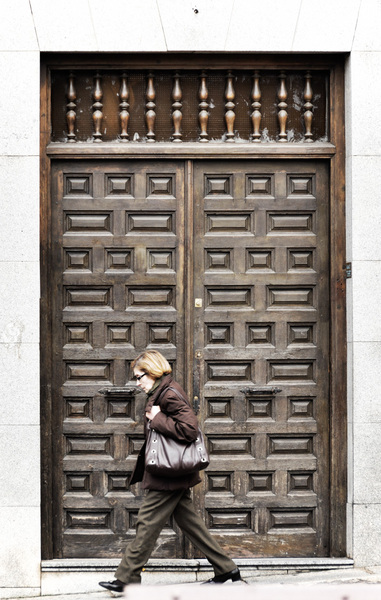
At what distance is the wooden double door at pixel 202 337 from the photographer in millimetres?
7215

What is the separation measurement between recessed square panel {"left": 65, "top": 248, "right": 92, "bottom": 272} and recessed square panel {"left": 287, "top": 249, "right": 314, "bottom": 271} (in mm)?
1914

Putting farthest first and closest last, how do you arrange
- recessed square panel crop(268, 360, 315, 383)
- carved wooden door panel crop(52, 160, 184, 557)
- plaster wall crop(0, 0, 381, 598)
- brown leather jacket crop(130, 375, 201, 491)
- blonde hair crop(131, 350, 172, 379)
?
recessed square panel crop(268, 360, 315, 383) → carved wooden door panel crop(52, 160, 184, 557) → plaster wall crop(0, 0, 381, 598) → blonde hair crop(131, 350, 172, 379) → brown leather jacket crop(130, 375, 201, 491)

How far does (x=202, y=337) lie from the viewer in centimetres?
727

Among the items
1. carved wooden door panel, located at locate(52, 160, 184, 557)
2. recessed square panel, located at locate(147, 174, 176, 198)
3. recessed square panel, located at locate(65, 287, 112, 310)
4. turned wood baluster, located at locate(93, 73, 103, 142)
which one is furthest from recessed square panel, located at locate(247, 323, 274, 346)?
turned wood baluster, located at locate(93, 73, 103, 142)

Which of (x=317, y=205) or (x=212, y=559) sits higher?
→ (x=317, y=205)

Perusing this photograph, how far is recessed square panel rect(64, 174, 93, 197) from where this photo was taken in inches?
287

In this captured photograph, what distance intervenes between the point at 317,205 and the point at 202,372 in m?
1.94

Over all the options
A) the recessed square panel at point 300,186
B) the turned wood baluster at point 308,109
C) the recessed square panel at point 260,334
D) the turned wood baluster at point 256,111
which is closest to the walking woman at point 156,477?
the recessed square panel at point 260,334

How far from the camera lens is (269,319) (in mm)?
7297

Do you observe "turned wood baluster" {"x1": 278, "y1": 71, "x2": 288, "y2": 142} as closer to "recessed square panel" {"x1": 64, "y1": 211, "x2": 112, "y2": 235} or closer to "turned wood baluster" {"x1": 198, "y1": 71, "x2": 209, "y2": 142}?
"turned wood baluster" {"x1": 198, "y1": 71, "x2": 209, "y2": 142}

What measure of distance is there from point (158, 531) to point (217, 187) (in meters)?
3.21

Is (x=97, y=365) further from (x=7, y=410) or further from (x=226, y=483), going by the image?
(x=226, y=483)

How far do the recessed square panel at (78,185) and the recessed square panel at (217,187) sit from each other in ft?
3.65
